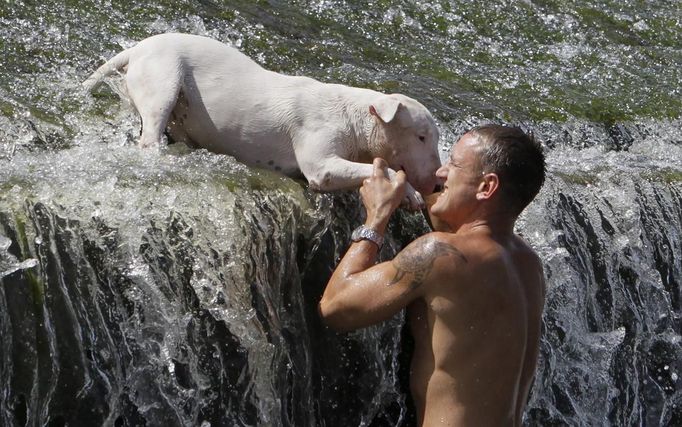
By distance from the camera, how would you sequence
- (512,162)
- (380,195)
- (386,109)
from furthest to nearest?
(386,109) → (380,195) → (512,162)

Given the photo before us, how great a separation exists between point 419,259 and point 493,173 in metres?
0.50

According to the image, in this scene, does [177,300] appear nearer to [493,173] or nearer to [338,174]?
[338,174]

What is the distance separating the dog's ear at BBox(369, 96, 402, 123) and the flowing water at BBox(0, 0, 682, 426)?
48cm

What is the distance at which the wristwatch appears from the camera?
527 cm

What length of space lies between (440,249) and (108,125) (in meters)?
2.57

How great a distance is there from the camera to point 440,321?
5078 mm

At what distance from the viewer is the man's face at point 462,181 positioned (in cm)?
522

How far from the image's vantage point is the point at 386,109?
20.4 feet

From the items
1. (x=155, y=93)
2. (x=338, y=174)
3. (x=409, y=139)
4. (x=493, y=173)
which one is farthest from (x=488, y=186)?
(x=155, y=93)

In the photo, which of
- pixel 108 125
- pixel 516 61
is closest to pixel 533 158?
pixel 108 125

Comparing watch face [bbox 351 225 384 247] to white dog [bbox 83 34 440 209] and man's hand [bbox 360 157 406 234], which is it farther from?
white dog [bbox 83 34 440 209]

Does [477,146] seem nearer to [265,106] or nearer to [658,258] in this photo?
[265,106]

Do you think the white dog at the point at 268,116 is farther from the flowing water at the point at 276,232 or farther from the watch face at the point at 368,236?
the watch face at the point at 368,236

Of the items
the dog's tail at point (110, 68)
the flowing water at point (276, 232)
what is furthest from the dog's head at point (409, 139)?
the dog's tail at point (110, 68)
